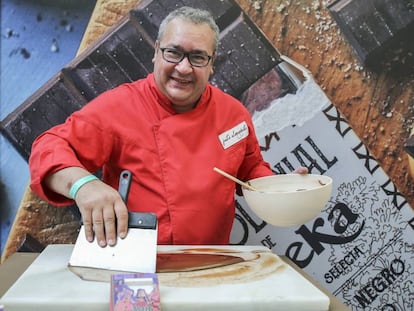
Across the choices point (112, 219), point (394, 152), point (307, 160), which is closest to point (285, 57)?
point (307, 160)

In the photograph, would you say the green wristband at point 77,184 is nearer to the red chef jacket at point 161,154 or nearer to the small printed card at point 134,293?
the red chef jacket at point 161,154

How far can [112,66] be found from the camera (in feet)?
5.67

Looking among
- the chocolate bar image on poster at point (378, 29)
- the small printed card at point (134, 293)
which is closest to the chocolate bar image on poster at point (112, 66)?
the chocolate bar image on poster at point (378, 29)

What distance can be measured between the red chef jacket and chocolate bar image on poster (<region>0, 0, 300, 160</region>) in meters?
0.41

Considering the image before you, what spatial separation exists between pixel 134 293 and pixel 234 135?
0.69m

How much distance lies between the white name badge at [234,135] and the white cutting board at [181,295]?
0.50 metres

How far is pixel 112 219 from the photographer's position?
967 mm

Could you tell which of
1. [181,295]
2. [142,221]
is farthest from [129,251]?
[181,295]

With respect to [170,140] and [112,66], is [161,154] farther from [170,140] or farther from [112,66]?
[112,66]

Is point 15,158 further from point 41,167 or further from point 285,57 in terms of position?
point 285,57

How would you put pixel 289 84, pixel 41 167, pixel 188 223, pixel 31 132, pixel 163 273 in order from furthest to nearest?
pixel 289 84
pixel 31 132
pixel 188 223
pixel 41 167
pixel 163 273

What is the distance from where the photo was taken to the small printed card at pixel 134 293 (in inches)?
29.6

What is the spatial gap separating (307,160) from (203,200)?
2.29 ft

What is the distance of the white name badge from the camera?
52.9 inches
